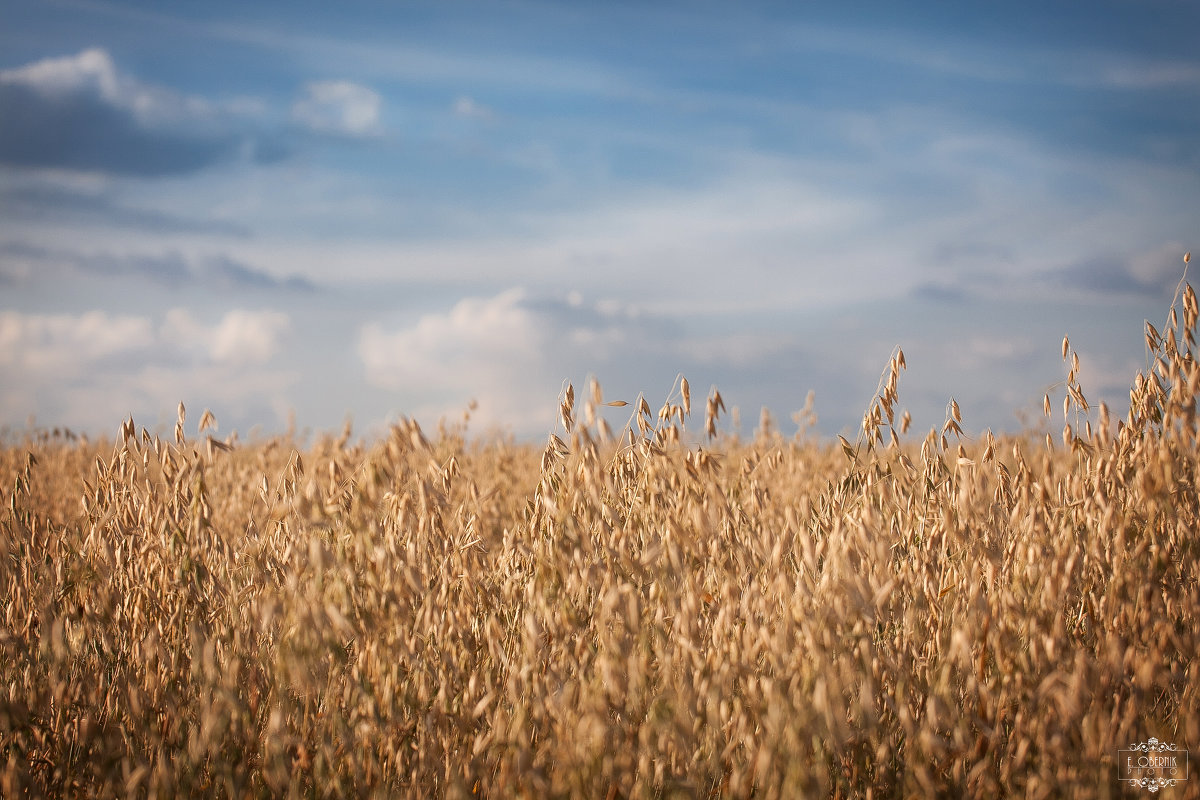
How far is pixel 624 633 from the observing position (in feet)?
6.48

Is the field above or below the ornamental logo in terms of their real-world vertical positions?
above

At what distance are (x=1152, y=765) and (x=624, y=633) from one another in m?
1.38

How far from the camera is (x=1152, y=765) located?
200 centimetres

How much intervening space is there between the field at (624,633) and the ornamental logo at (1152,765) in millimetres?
34

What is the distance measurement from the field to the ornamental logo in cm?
3

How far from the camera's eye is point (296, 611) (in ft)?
5.94

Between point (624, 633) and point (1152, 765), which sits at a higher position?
point (624, 633)

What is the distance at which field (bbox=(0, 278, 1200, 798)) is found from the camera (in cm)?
185

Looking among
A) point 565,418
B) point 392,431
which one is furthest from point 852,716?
point 392,431

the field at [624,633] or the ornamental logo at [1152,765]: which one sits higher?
the field at [624,633]

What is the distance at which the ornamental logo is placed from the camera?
1950 mm

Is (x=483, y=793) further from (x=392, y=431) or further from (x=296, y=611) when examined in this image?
(x=392, y=431)

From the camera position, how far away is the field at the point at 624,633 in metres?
1.85

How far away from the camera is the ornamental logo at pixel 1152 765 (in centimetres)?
195
